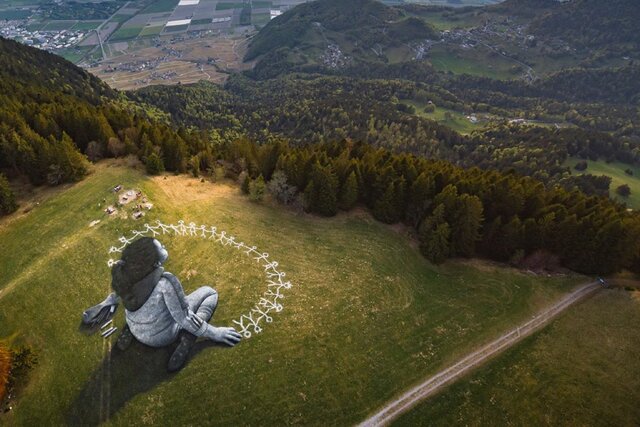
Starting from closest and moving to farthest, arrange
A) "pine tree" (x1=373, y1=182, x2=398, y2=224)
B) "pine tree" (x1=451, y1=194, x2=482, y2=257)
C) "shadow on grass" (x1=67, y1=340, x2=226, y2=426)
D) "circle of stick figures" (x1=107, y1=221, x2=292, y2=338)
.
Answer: "shadow on grass" (x1=67, y1=340, x2=226, y2=426)
"circle of stick figures" (x1=107, y1=221, x2=292, y2=338)
"pine tree" (x1=451, y1=194, x2=482, y2=257)
"pine tree" (x1=373, y1=182, x2=398, y2=224)

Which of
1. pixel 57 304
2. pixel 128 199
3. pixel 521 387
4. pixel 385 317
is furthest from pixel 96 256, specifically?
pixel 521 387

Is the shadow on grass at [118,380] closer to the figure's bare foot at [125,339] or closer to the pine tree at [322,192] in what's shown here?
the figure's bare foot at [125,339]

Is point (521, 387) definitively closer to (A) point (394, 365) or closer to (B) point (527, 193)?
(A) point (394, 365)

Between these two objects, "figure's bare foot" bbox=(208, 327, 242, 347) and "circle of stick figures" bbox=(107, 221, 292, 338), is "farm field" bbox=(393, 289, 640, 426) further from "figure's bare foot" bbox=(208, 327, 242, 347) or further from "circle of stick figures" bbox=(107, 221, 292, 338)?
"figure's bare foot" bbox=(208, 327, 242, 347)

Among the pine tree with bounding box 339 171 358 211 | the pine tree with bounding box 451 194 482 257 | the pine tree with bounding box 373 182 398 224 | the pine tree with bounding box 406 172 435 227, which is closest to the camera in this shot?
the pine tree with bounding box 451 194 482 257

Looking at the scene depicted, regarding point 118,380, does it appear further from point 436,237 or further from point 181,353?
point 436,237

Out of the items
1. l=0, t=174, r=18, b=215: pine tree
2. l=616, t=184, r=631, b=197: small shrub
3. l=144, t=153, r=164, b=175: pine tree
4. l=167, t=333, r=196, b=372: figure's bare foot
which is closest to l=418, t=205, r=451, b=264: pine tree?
l=167, t=333, r=196, b=372: figure's bare foot
